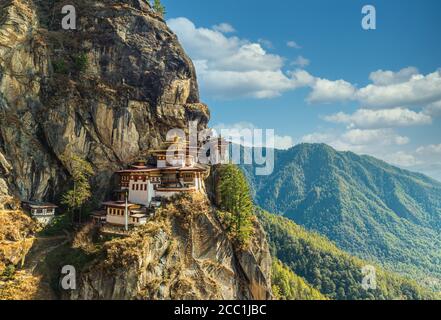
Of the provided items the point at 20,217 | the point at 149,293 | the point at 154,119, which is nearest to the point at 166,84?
the point at 154,119

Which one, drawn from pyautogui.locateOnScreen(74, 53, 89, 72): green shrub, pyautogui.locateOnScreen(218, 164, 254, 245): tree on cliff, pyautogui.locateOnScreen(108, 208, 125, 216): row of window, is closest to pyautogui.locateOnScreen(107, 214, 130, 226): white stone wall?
pyautogui.locateOnScreen(108, 208, 125, 216): row of window

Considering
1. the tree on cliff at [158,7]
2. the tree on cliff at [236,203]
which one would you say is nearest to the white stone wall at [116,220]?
the tree on cliff at [236,203]

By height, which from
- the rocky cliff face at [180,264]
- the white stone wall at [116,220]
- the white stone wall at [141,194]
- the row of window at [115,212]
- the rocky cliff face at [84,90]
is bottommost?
the rocky cliff face at [180,264]

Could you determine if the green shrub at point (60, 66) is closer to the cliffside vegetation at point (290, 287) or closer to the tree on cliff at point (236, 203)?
the tree on cliff at point (236, 203)

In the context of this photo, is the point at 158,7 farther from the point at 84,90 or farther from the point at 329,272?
the point at 329,272

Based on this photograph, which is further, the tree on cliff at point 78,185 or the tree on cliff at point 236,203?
the tree on cliff at point 236,203
